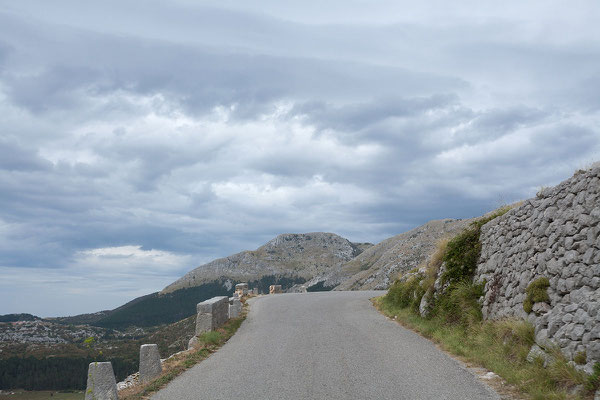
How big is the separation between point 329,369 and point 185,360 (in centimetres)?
441

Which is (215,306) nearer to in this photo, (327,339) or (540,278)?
(327,339)

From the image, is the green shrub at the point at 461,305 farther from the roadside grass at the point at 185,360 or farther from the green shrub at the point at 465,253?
the roadside grass at the point at 185,360

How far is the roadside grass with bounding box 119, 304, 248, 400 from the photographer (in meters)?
9.01

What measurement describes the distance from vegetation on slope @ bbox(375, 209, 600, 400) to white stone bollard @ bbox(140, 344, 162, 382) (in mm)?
7494

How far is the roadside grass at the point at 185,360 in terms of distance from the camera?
901cm

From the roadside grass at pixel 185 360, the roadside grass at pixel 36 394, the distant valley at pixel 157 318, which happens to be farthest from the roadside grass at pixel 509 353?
the roadside grass at pixel 36 394

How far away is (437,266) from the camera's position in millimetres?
16406

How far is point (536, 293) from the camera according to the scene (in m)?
9.22

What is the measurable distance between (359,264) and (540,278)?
10122cm

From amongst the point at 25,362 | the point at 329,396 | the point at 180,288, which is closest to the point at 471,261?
the point at 329,396

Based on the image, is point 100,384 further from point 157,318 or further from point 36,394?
point 157,318

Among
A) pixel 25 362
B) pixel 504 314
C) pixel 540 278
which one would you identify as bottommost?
pixel 25 362

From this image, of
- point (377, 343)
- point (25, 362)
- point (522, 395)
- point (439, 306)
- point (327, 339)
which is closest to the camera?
point (522, 395)

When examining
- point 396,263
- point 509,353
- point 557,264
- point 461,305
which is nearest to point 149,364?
point 509,353
